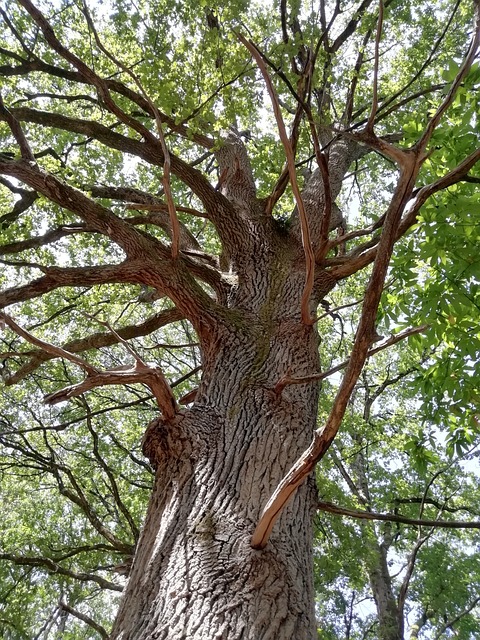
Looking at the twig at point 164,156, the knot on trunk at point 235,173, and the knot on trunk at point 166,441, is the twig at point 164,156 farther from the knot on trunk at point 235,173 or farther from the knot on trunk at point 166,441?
the knot on trunk at point 235,173

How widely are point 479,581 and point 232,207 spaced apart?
10051 mm

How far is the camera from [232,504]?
2.09 metres

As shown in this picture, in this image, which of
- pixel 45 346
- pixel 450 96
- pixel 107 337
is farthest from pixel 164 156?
pixel 107 337

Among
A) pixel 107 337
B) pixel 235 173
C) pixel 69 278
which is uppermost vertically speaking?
pixel 235 173

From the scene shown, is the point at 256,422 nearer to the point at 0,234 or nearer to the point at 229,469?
the point at 229,469

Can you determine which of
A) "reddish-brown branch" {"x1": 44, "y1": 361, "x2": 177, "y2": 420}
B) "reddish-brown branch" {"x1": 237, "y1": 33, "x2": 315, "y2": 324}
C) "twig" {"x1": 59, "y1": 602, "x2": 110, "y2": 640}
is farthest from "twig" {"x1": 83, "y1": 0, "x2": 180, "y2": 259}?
"twig" {"x1": 59, "y1": 602, "x2": 110, "y2": 640}

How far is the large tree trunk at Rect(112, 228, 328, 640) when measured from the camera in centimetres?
171

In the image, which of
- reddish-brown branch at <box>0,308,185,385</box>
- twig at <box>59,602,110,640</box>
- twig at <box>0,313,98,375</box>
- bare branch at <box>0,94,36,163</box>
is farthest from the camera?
reddish-brown branch at <box>0,308,185,385</box>

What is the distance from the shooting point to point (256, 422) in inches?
101

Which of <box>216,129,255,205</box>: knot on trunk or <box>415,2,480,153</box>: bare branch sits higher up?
<box>216,129,255,205</box>: knot on trunk

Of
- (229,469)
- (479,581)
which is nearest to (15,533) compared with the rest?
(229,469)

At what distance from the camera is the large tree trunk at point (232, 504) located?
171cm

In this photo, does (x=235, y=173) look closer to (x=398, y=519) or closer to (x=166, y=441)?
(x=166, y=441)

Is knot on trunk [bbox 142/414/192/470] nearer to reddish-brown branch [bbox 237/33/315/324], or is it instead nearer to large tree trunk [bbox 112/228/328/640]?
large tree trunk [bbox 112/228/328/640]
